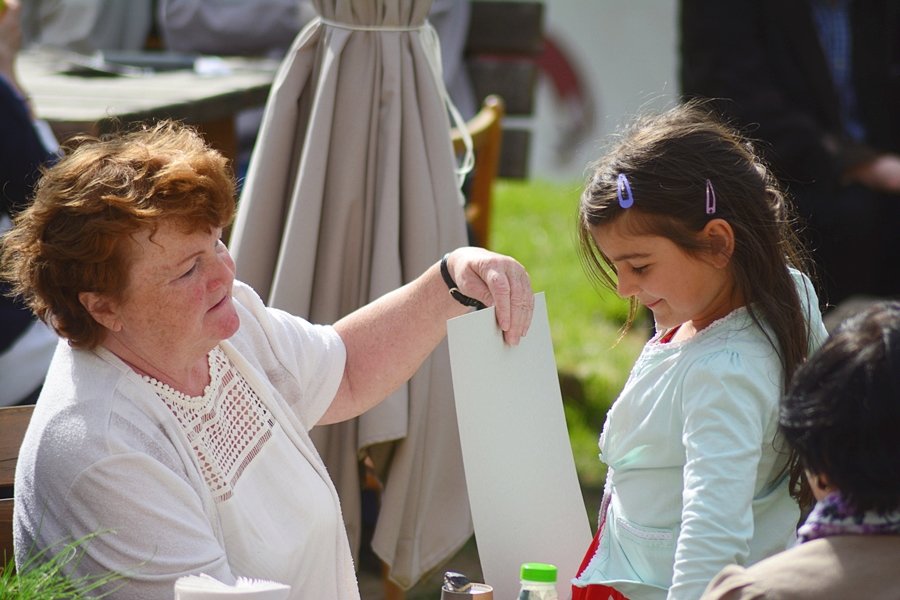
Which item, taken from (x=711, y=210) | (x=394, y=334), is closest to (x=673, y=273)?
(x=711, y=210)

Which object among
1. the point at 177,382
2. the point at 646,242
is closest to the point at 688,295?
the point at 646,242

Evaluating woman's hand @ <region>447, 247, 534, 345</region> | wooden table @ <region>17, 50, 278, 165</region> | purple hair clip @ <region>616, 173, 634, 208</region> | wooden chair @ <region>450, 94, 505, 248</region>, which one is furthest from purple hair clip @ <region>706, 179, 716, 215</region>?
wooden table @ <region>17, 50, 278, 165</region>

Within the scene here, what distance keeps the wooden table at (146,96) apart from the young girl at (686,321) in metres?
1.68

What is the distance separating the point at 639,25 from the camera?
28.9 feet

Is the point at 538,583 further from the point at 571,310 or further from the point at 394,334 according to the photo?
the point at 571,310

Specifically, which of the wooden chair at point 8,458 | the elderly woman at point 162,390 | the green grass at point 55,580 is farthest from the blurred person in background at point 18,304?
the green grass at point 55,580

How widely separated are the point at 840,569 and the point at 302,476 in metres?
0.96

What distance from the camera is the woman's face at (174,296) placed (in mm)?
1870

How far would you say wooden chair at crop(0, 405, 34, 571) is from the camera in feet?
6.57

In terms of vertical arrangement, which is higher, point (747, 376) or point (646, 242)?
point (646, 242)

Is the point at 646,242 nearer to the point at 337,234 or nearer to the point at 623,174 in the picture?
the point at 623,174

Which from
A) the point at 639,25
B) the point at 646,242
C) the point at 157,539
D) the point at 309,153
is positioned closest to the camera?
the point at 157,539

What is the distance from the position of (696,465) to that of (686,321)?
0.34m

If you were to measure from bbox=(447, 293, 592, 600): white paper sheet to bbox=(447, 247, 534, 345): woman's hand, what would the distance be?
0.03 m
